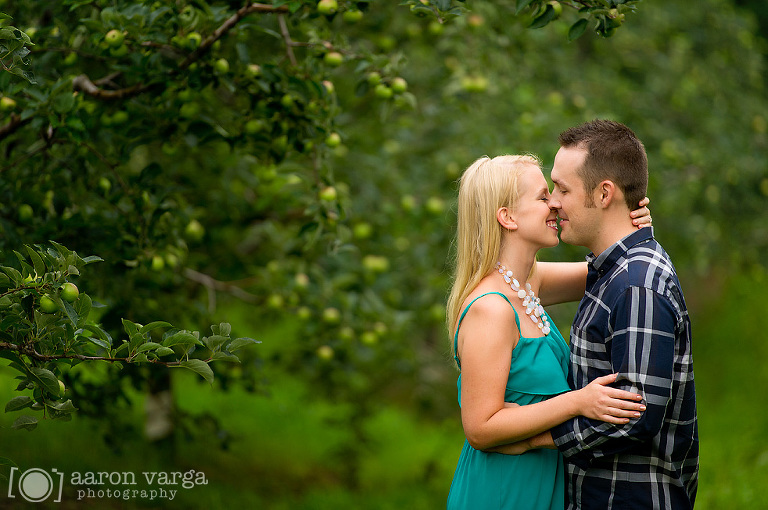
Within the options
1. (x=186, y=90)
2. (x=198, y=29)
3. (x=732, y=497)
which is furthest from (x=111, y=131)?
(x=732, y=497)

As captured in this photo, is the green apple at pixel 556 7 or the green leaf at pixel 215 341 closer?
the green leaf at pixel 215 341

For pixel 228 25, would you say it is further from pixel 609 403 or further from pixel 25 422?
pixel 609 403

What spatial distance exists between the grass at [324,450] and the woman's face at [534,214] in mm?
1699

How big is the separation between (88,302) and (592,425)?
1.20 metres

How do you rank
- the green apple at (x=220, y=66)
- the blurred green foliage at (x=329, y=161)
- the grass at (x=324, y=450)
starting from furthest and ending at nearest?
the grass at (x=324, y=450)
the blurred green foliage at (x=329, y=161)
the green apple at (x=220, y=66)

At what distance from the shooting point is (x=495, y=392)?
6.08ft

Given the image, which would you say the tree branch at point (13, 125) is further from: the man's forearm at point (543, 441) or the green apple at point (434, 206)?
the green apple at point (434, 206)

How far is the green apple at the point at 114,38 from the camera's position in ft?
6.90

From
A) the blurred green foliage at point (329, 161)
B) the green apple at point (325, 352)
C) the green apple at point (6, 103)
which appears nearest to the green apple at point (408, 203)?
the blurred green foliage at point (329, 161)

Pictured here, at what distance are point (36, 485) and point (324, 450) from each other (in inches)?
97.5

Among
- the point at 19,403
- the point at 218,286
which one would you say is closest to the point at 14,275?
the point at 19,403

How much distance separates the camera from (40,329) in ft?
5.29

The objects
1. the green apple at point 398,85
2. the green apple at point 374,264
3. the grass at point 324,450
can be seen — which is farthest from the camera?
the grass at point 324,450

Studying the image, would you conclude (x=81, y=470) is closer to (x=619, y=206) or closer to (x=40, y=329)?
(x=40, y=329)
